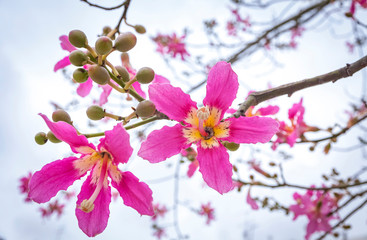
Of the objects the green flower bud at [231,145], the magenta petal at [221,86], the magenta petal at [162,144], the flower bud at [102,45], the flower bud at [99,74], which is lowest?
the magenta petal at [162,144]

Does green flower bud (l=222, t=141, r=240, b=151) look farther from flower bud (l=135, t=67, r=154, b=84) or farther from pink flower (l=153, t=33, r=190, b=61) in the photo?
pink flower (l=153, t=33, r=190, b=61)

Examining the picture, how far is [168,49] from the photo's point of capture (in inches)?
195

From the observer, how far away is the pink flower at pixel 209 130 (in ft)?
3.54

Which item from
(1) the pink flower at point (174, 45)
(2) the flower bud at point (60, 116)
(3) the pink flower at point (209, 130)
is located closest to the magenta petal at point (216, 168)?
(3) the pink flower at point (209, 130)

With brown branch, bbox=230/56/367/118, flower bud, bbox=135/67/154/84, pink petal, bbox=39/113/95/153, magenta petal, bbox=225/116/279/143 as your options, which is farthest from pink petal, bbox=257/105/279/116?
pink petal, bbox=39/113/95/153

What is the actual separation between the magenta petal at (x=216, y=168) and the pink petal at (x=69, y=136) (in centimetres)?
49

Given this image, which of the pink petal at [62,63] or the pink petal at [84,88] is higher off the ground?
the pink petal at [62,63]

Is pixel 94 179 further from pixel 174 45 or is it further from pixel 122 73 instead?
pixel 174 45

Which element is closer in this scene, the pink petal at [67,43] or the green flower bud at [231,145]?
the green flower bud at [231,145]

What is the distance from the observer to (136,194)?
1089 mm

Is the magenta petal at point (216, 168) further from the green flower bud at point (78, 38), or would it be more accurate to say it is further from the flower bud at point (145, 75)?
the green flower bud at point (78, 38)

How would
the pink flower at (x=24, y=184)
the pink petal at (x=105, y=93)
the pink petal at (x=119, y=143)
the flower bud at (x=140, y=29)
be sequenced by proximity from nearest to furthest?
the pink petal at (x=119, y=143)
the pink petal at (x=105, y=93)
the flower bud at (x=140, y=29)
the pink flower at (x=24, y=184)

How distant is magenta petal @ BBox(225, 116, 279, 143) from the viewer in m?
1.08

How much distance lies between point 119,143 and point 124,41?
45cm
